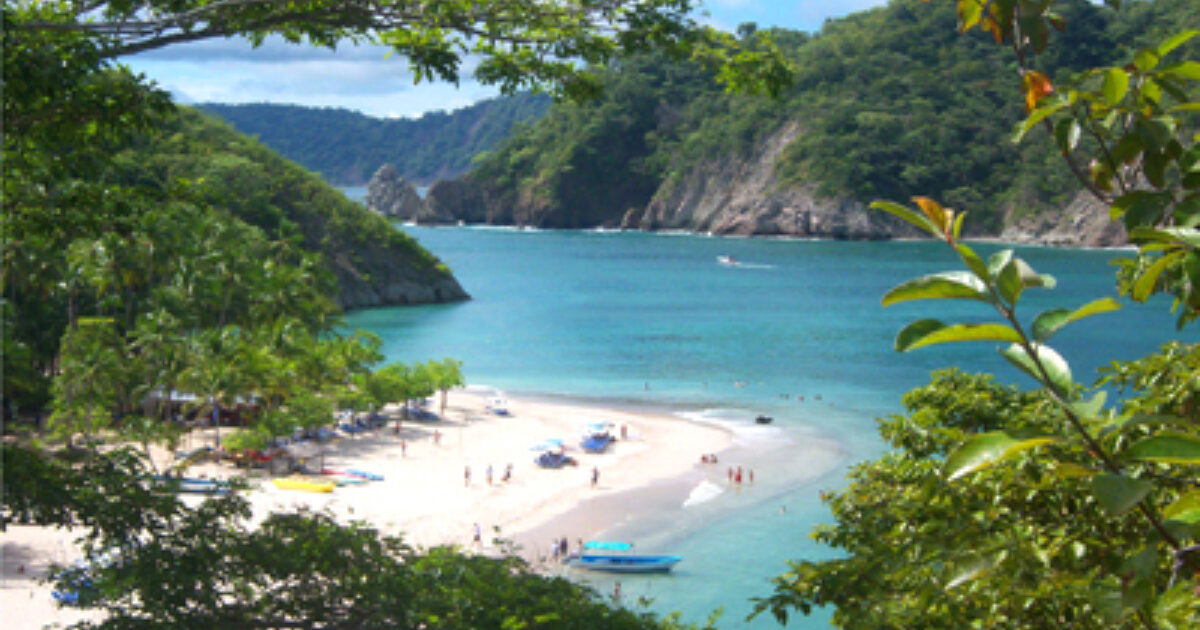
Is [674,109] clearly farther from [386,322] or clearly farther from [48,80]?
[48,80]

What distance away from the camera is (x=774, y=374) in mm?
46000

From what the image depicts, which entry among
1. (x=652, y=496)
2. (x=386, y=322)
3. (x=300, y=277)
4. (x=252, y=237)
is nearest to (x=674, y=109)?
(x=386, y=322)

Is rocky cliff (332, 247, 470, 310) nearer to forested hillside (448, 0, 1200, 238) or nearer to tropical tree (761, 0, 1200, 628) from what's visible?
forested hillside (448, 0, 1200, 238)

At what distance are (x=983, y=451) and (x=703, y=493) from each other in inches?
1042

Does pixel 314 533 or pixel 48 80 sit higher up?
pixel 48 80

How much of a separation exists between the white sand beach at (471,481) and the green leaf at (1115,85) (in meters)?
16.2

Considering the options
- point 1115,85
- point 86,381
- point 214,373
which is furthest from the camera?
point 214,373

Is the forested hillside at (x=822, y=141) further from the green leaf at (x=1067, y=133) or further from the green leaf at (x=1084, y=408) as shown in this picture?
the green leaf at (x=1084, y=408)

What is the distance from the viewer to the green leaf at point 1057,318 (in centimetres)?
165

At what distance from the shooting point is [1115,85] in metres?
2.12

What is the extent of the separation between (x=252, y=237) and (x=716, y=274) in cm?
5009

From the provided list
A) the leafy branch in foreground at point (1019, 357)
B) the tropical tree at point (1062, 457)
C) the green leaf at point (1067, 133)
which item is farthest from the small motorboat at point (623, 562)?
the leafy branch in foreground at point (1019, 357)

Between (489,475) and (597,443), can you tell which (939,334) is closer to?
(489,475)

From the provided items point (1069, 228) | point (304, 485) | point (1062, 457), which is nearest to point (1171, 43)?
point (1062, 457)
